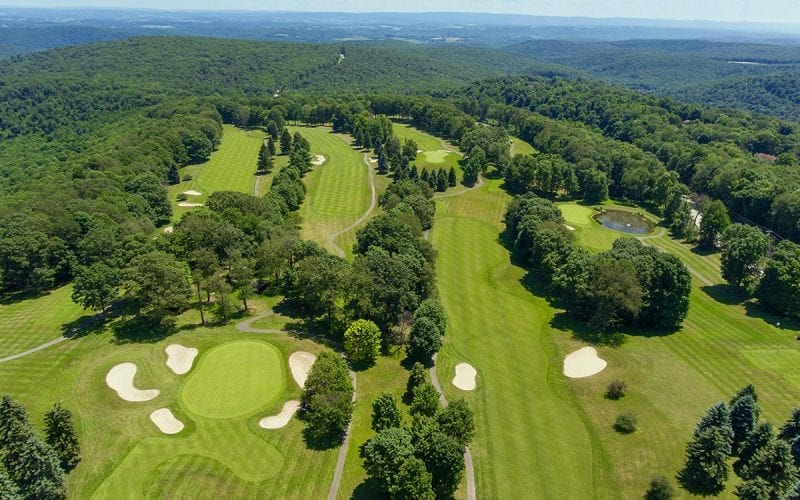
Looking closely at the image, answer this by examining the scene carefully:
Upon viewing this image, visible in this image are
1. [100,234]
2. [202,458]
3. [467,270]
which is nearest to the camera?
[202,458]

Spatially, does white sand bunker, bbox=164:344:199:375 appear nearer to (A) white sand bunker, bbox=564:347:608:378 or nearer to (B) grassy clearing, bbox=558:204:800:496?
(A) white sand bunker, bbox=564:347:608:378

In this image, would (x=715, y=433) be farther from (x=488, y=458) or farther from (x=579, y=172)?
(x=579, y=172)

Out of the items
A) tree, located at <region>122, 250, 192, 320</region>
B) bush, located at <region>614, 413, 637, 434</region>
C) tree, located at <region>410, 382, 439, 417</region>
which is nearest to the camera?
tree, located at <region>410, 382, 439, 417</region>

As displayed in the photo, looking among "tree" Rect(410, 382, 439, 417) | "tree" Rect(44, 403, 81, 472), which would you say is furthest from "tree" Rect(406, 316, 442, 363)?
"tree" Rect(44, 403, 81, 472)

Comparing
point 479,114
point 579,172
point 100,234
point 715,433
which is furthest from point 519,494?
point 479,114

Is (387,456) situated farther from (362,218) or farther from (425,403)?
(362,218)
